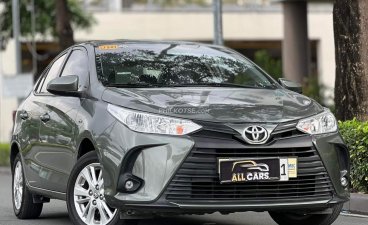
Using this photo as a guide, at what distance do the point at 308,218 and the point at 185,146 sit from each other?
67.8 inches

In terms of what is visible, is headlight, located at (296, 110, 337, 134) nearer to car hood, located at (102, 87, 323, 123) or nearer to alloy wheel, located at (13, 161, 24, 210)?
car hood, located at (102, 87, 323, 123)

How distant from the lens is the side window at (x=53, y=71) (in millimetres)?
8906

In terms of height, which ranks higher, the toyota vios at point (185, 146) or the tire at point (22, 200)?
the toyota vios at point (185, 146)

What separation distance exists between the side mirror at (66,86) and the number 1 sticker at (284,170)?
6.32ft

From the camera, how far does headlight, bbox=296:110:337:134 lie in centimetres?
681

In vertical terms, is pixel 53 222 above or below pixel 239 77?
below

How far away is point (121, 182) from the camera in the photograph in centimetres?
662

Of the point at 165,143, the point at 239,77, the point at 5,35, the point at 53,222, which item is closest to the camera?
the point at 165,143

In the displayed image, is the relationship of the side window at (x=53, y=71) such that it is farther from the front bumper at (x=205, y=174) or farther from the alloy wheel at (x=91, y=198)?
the front bumper at (x=205, y=174)

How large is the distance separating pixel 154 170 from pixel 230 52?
2.35 meters

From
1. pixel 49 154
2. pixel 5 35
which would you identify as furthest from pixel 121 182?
pixel 5 35

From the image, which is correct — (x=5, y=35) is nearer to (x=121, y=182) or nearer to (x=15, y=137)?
(x=15, y=137)

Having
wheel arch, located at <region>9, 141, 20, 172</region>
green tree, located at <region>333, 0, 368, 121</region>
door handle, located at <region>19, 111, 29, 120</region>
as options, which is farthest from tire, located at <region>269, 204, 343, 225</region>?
green tree, located at <region>333, 0, 368, 121</region>

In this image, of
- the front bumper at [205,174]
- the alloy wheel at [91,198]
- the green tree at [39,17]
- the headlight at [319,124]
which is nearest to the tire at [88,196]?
the alloy wheel at [91,198]
